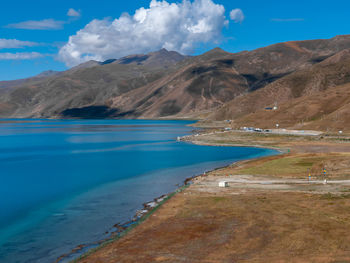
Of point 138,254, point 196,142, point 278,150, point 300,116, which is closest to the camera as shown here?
point 138,254

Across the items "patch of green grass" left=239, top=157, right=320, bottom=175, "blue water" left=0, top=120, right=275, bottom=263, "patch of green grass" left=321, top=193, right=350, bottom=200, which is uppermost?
"patch of green grass" left=239, top=157, right=320, bottom=175

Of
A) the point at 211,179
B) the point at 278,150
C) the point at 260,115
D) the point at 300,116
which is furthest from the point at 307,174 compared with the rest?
the point at 260,115

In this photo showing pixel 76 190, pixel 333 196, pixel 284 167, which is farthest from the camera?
pixel 284 167

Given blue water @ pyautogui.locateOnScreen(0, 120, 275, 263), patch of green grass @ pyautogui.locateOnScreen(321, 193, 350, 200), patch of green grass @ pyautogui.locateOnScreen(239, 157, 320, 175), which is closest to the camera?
blue water @ pyautogui.locateOnScreen(0, 120, 275, 263)

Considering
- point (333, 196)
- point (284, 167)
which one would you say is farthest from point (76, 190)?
point (333, 196)

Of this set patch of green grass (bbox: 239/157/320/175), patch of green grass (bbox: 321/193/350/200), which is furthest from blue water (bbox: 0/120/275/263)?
patch of green grass (bbox: 321/193/350/200)

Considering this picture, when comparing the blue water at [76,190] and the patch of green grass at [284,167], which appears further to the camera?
the patch of green grass at [284,167]

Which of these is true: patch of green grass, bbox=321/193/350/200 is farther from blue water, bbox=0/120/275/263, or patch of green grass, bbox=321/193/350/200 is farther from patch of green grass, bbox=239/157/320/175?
blue water, bbox=0/120/275/263

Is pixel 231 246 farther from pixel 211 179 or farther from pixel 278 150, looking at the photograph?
pixel 278 150

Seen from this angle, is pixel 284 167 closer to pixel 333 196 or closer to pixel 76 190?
pixel 333 196

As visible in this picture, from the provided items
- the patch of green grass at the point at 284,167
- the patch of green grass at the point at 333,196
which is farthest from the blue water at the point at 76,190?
the patch of green grass at the point at 333,196

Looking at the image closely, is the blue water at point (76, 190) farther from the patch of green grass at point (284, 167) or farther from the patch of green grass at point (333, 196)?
the patch of green grass at point (333, 196)
